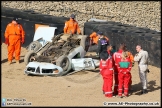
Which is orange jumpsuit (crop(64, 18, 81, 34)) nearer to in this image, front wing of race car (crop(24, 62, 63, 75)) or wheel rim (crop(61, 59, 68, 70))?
wheel rim (crop(61, 59, 68, 70))

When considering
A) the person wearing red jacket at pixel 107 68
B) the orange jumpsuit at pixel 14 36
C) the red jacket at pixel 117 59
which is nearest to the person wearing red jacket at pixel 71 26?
the orange jumpsuit at pixel 14 36

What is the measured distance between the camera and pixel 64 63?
1647 cm

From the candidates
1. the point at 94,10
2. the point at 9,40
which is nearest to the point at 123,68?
the point at 9,40

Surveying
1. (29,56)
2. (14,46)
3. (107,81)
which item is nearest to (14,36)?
(14,46)

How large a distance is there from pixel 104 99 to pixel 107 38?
4311 millimetres

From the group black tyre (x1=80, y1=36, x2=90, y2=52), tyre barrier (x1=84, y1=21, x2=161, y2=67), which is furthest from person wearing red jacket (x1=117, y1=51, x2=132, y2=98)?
black tyre (x1=80, y1=36, x2=90, y2=52)

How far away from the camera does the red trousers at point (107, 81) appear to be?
44.4 feet

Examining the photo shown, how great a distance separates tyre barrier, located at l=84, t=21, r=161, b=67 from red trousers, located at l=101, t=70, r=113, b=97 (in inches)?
141

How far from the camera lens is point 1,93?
14266 mm

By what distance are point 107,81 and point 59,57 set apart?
128 inches

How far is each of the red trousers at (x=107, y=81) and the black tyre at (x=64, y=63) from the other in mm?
2780

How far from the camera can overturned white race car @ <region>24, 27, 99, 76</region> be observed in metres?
16.2

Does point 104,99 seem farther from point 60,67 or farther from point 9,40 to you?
point 9,40

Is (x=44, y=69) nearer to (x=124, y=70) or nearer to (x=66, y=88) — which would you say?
(x=66, y=88)
